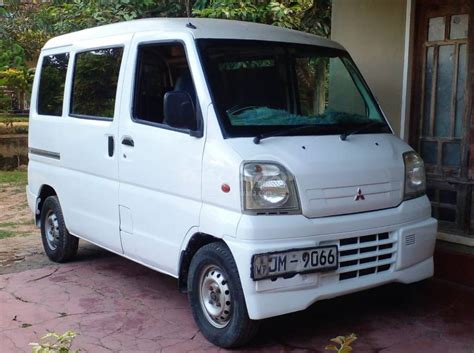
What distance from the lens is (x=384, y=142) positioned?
4.33 meters

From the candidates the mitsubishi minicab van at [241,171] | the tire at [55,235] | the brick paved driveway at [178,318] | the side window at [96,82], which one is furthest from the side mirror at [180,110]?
the tire at [55,235]

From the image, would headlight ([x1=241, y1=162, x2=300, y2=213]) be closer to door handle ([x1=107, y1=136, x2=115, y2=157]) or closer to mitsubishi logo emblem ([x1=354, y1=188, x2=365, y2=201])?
mitsubishi logo emblem ([x1=354, y1=188, x2=365, y2=201])

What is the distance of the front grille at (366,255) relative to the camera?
3895mm

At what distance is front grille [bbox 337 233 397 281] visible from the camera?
3.89 metres

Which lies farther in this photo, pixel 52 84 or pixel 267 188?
pixel 52 84

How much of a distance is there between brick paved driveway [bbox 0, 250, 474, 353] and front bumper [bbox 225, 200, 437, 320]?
0.44 metres

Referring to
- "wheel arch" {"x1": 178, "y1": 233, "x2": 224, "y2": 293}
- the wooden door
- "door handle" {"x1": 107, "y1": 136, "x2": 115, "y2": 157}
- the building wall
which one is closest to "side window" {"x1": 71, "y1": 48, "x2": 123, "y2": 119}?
"door handle" {"x1": 107, "y1": 136, "x2": 115, "y2": 157}

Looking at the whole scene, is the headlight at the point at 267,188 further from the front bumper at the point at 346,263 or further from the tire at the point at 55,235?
the tire at the point at 55,235

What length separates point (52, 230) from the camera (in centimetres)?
622

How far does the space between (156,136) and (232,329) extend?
1.46m

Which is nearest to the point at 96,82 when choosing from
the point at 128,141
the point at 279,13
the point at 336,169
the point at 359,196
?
the point at 128,141

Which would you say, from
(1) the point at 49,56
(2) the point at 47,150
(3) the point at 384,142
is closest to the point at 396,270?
(3) the point at 384,142

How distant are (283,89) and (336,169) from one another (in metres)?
1.09

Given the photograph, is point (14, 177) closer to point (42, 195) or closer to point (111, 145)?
point (42, 195)
